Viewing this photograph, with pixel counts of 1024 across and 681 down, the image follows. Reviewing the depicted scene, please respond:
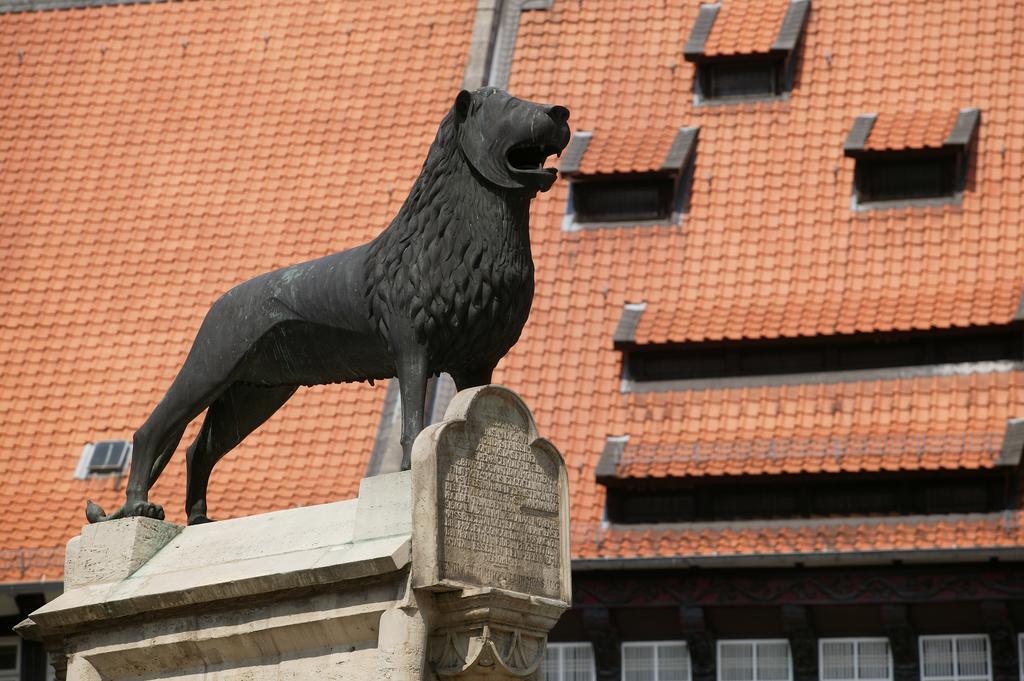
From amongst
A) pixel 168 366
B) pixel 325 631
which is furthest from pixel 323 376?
pixel 168 366

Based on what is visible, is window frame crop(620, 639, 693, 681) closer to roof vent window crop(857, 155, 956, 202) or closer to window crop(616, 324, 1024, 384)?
window crop(616, 324, 1024, 384)

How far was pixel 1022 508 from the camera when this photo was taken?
19234 millimetres

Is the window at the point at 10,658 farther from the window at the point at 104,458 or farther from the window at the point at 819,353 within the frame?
the window at the point at 819,353

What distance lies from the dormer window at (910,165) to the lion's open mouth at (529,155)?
12.2m

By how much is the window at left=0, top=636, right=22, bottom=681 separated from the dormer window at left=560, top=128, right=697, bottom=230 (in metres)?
6.33

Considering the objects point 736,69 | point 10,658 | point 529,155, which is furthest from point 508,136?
point 736,69

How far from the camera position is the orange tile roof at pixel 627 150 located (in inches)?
859

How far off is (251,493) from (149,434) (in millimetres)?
9639

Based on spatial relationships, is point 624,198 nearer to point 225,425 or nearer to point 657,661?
point 657,661

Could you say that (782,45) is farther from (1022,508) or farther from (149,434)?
(149,434)

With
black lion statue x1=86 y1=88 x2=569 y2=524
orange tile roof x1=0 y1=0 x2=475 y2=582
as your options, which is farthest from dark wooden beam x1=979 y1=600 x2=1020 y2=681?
black lion statue x1=86 y1=88 x2=569 y2=524

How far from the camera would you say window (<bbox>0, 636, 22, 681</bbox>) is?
20.5 m

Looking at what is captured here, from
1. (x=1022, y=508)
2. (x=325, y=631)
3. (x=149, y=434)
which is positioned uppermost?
(x=1022, y=508)

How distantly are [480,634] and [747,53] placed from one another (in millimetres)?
14275
